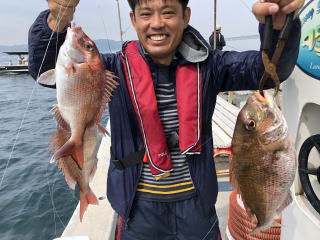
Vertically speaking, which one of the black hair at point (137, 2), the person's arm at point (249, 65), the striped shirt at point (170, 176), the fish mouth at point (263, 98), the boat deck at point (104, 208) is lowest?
the boat deck at point (104, 208)

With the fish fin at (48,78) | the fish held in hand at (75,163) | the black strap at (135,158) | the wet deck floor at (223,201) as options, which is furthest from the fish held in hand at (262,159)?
the wet deck floor at (223,201)

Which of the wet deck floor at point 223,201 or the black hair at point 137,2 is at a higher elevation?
the black hair at point 137,2

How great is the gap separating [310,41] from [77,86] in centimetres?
140

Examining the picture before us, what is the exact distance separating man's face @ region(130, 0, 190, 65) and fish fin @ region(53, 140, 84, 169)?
2.66 feet

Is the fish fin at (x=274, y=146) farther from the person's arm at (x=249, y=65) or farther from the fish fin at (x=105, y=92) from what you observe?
the fish fin at (x=105, y=92)

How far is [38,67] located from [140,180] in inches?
40.7

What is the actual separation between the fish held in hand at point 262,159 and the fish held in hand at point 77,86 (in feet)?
2.60

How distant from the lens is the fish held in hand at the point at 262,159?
1.45m

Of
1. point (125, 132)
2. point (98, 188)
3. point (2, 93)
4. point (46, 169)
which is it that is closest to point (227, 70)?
point (125, 132)

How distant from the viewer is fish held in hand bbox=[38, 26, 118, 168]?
1.51m

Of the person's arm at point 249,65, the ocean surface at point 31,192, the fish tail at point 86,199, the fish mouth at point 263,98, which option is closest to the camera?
the fish mouth at point 263,98

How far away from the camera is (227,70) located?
6.41ft

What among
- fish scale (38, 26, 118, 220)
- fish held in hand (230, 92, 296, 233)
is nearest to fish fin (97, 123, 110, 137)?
fish scale (38, 26, 118, 220)

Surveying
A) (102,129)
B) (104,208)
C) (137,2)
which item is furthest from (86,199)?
(104,208)
